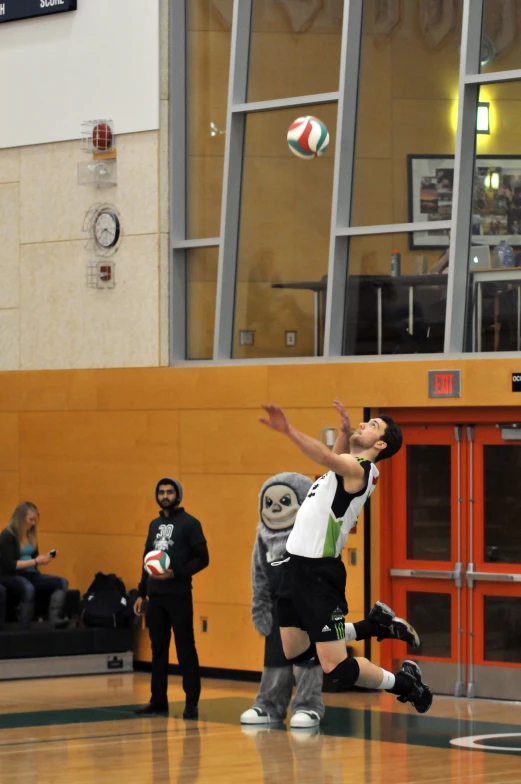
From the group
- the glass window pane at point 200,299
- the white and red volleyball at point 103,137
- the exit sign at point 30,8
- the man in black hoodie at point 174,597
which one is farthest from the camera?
the exit sign at point 30,8

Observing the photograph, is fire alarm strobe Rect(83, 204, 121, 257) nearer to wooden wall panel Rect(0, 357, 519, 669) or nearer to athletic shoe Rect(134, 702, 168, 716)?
wooden wall panel Rect(0, 357, 519, 669)

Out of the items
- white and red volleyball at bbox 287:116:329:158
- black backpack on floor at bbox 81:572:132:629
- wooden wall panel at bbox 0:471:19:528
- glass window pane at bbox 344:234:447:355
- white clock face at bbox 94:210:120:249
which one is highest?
white and red volleyball at bbox 287:116:329:158

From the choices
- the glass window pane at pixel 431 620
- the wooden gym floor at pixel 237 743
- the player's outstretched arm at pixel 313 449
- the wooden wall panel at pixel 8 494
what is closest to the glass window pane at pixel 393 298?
the glass window pane at pixel 431 620

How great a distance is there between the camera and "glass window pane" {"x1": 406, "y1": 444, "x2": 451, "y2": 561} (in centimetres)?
1353

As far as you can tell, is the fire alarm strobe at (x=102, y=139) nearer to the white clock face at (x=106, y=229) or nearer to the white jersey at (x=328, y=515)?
the white clock face at (x=106, y=229)

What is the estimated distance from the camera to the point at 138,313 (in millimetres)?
15312

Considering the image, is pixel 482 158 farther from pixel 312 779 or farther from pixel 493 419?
pixel 312 779

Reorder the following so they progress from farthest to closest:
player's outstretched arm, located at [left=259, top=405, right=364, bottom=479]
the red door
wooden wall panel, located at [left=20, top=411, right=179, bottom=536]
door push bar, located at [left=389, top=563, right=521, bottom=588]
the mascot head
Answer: wooden wall panel, located at [left=20, top=411, right=179, bottom=536], the red door, door push bar, located at [left=389, top=563, right=521, bottom=588], the mascot head, player's outstretched arm, located at [left=259, top=405, right=364, bottom=479]

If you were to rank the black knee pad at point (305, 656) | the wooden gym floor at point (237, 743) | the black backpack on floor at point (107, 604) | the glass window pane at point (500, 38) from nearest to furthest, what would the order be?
the wooden gym floor at point (237, 743) → the black knee pad at point (305, 656) → the glass window pane at point (500, 38) → the black backpack on floor at point (107, 604)

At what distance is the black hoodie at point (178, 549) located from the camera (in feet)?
38.9

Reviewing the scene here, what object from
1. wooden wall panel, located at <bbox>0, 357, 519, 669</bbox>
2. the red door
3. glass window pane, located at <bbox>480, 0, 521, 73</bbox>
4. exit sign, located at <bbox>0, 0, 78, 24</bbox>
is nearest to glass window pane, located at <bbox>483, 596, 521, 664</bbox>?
the red door

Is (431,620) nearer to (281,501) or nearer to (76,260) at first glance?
(281,501)

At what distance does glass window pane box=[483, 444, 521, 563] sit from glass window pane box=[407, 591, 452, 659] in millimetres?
614

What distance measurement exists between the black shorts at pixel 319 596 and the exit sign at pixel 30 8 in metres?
8.25
